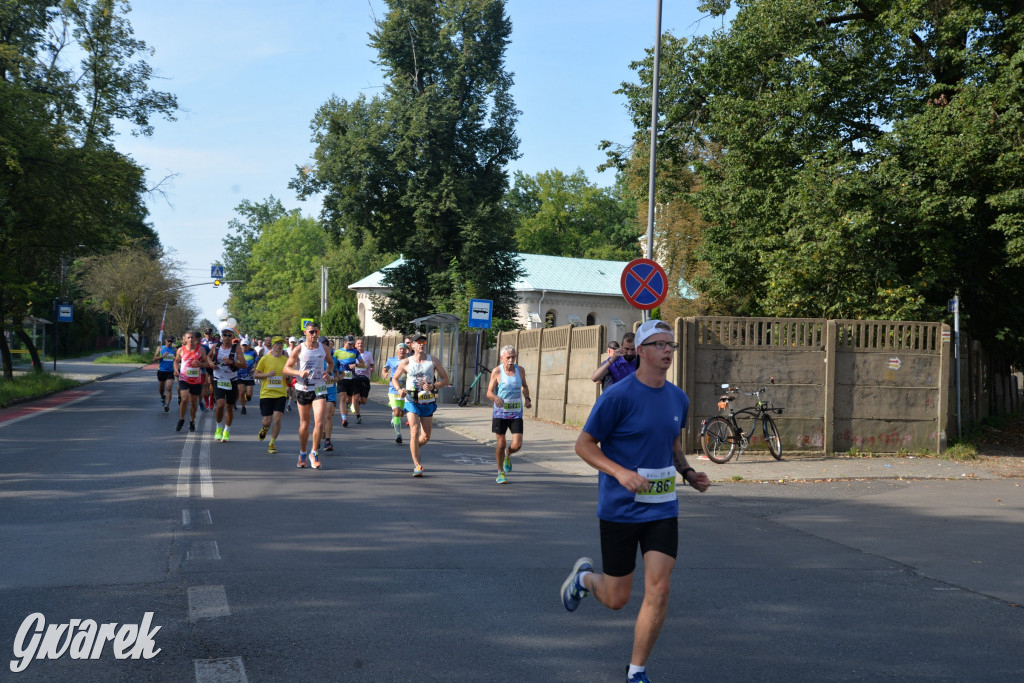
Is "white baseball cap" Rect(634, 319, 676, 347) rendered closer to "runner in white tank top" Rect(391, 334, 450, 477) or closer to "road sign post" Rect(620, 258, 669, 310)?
"runner in white tank top" Rect(391, 334, 450, 477)

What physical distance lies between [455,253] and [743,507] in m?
35.0

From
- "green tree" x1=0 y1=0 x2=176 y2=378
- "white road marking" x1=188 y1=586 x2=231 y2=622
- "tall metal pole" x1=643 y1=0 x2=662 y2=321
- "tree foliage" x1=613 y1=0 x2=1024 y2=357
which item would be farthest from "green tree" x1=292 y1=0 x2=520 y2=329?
"white road marking" x1=188 y1=586 x2=231 y2=622

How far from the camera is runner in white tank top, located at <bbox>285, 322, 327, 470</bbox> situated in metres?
12.8

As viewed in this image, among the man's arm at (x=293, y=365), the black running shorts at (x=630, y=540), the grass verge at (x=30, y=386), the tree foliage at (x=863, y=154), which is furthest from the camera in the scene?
the grass verge at (x=30, y=386)

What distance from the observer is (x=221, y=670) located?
15.0 ft

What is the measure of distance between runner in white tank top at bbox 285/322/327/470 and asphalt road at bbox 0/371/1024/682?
0.44 meters

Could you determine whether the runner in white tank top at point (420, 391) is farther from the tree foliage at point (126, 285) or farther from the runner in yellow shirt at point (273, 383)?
the tree foliage at point (126, 285)

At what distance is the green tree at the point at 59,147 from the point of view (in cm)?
2473

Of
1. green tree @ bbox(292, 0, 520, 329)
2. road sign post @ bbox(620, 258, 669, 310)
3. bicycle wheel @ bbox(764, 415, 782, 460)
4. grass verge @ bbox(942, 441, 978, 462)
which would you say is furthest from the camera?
green tree @ bbox(292, 0, 520, 329)

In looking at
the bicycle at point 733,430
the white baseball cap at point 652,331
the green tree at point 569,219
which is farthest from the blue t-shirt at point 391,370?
the green tree at point 569,219

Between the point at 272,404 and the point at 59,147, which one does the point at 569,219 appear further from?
the point at 272,404

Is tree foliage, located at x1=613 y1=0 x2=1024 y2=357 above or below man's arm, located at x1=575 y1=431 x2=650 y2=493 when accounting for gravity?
above

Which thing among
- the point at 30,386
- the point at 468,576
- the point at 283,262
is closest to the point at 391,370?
the point at 468,576

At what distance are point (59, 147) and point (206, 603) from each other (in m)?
25.3
